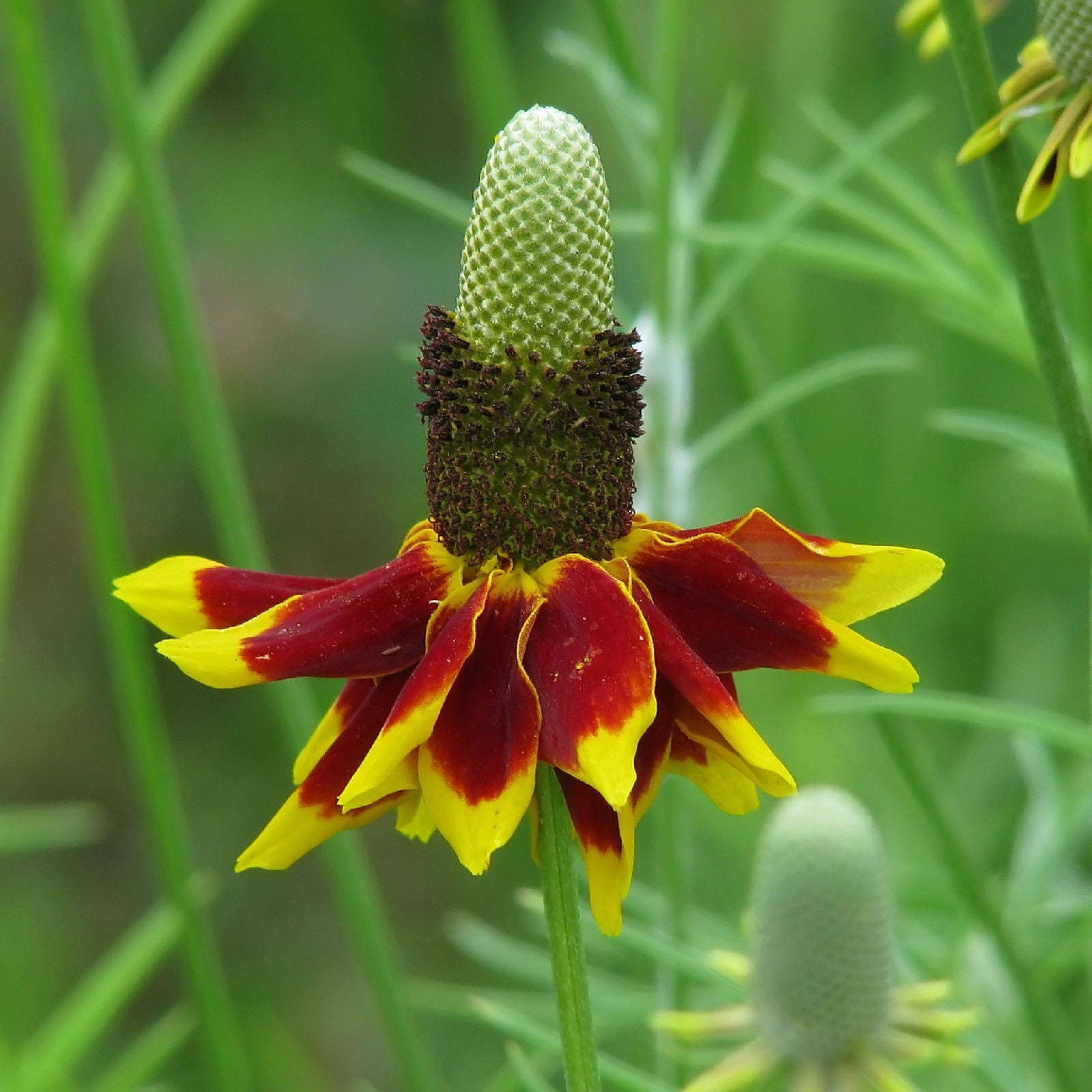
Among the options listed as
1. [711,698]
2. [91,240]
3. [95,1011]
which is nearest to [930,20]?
[711,698]

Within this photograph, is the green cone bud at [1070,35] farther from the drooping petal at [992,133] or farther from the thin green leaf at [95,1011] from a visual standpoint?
the thin green leaf at [95,1011]

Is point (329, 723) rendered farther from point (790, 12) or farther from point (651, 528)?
point (790, 12)

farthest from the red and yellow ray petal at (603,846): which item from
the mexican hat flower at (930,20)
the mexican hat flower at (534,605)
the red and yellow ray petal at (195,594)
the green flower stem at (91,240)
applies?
the green flower stem at (91,240)

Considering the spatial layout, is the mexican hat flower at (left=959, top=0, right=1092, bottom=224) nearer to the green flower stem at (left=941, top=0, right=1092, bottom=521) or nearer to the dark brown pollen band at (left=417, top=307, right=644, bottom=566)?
the green flower stem at (left=941, top=0, right=1092, bottom=521)

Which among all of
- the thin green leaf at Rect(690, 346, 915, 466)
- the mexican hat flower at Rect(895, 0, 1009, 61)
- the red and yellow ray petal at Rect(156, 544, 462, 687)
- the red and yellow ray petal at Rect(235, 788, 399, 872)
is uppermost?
the mexican hat flower at Rect(895, 0, 1009, 61)

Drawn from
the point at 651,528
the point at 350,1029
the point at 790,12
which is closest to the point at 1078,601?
the point at 790,12

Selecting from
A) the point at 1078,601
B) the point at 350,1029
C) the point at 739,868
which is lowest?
the point at 350,1029

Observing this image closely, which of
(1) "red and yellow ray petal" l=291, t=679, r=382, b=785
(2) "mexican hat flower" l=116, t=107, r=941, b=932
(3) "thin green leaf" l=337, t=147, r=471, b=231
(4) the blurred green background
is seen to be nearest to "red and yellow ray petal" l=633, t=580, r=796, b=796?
(2) "mexican hat flower" l=116, t=107, r=941, b=932

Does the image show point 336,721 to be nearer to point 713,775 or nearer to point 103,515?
point 713,775
